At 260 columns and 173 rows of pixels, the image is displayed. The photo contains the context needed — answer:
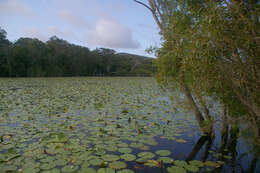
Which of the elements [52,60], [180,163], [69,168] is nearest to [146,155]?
[180,163]

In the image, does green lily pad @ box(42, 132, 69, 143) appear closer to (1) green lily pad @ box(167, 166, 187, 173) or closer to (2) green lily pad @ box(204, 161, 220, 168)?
(1) green lily pad @ box(167, 166, 187, 173)

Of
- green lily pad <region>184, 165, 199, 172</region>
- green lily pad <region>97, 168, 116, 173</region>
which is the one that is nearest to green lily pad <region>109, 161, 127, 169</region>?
green lily pad <region>97, 168, 116, 173</region>

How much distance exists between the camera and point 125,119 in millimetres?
5148

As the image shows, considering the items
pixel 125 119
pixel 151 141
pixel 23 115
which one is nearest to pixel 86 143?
pixel 151 141

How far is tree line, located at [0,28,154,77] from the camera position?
3575cm

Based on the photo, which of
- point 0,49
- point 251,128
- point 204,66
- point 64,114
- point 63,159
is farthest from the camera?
point 0,49

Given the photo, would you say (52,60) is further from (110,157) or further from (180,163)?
(180,163)

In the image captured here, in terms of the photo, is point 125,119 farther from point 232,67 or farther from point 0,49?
point 0,49

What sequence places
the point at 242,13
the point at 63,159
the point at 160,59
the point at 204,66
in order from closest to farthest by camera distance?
the point at 242,13, the point at 204,66, the point at 63,159, the point at 160,59

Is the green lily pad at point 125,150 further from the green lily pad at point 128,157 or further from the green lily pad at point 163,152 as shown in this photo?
the green lily pad at point 163,152

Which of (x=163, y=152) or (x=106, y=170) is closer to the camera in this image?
(x=106, y=170)

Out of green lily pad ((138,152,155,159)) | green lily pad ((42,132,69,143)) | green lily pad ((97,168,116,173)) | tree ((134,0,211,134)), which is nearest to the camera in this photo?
green lily pad ((97,168,116,173))

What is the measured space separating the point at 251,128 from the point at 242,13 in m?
1.81

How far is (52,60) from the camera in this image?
44531 mm
